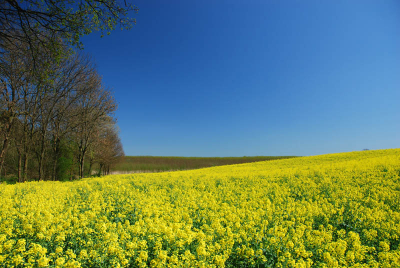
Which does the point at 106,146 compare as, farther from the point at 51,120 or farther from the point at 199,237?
the point at 199,237

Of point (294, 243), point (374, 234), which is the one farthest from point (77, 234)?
point (374, 234)

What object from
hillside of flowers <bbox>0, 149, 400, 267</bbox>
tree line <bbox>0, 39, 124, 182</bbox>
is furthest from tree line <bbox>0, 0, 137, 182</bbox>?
hillside of flowers <bbox>0, 149, 400, 267</bbox>

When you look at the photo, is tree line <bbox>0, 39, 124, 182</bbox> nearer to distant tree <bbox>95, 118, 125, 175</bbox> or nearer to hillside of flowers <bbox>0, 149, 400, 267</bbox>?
distant tree <bbox>95, 118, 125, 175</bbox>

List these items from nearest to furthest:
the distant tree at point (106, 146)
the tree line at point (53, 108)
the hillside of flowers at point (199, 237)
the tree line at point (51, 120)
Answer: the hillside of flowers at point (199, 237) < the tree line at point (53, 108) < the tree line at point (51, 120) < the distant tree at point (106, 146)

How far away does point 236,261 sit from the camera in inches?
149

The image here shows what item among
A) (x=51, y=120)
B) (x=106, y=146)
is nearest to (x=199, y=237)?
(x=51, y=120)

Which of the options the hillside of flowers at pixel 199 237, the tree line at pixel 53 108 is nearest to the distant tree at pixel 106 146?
the tree line at pixel 53 108

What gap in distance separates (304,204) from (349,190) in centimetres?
373

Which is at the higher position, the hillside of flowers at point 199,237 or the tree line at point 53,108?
the tree line at point 53,108

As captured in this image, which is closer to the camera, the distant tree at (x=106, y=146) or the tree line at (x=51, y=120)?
the tree line at (x=51, y=120)

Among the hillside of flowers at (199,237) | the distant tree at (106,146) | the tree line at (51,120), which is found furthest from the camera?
the distant tree at (106,146)

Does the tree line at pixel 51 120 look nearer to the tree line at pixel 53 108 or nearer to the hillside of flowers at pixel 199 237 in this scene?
the tree line at pixel 53 108

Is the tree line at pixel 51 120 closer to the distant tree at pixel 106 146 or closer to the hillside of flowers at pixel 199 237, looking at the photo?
the distant tree at pixel 106 146

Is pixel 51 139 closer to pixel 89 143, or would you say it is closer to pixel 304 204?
pixel 89 143
